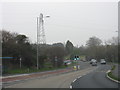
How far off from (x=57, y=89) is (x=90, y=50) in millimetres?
105371

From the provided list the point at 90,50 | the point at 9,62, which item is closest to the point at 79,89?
the point at 9,62

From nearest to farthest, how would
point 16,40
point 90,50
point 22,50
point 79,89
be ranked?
point 79,89, point 22,50, point 16,40, point 90,50

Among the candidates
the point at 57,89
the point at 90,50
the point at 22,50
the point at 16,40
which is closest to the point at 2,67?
the point at 22,50

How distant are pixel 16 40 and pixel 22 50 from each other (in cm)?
594

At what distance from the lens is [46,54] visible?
57.6m

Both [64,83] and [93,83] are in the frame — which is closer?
[93,83]

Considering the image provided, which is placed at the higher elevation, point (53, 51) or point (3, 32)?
point (3, 32)

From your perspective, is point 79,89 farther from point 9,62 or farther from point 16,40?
point 16,40

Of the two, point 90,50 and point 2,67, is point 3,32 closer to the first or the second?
point 2,67

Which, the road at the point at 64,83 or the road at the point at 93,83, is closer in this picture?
the road at the point at 93,83

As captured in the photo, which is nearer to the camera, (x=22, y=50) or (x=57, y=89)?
(x=57, y=89)

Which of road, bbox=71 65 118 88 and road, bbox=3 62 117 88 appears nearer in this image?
road, bbox=71 65 118 88

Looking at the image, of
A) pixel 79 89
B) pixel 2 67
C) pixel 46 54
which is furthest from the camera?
pixel 46 54

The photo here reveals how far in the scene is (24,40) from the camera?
55969 millimetres
